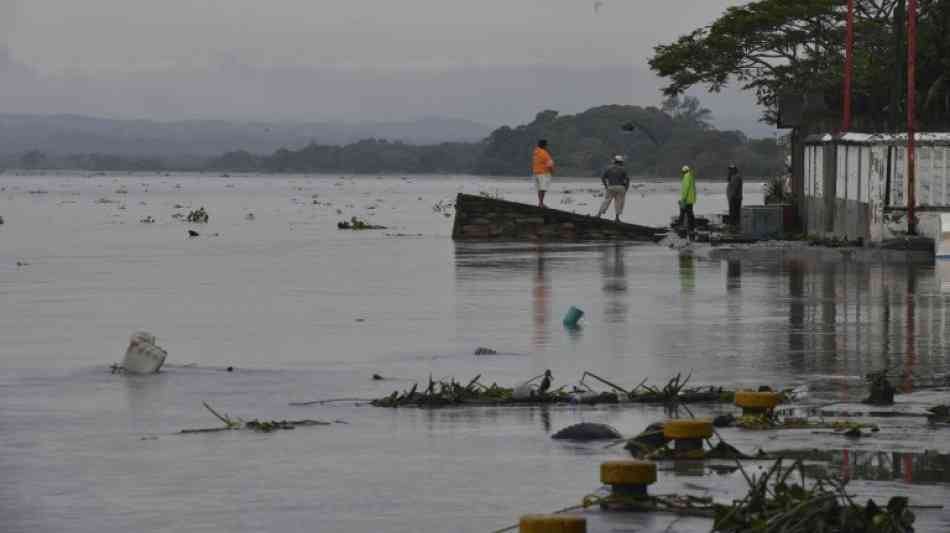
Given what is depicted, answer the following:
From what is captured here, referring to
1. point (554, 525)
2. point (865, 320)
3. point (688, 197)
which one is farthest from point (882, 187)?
point (554, 525)

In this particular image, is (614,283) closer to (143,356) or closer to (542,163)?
(143,356)

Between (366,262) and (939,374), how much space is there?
2100cm

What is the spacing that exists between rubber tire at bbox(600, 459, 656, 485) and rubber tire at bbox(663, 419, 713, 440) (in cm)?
168

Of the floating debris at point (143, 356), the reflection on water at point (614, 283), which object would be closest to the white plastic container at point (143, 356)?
the floating debris at point (143, 356)

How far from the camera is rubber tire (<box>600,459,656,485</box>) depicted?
8828 millimetres

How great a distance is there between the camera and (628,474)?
348 inches

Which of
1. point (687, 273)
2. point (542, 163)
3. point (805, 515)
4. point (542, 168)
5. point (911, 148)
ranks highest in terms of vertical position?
point (911, 148)

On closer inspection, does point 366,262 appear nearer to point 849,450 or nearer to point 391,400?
point 391,400

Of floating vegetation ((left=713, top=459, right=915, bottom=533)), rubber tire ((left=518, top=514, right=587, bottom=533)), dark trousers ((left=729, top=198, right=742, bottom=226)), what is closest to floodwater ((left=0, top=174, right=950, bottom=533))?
floating vegetation ((left=713, top=459, right=915, bottom=533))

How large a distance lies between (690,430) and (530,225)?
1383 inches

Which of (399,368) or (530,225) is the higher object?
(530,225)

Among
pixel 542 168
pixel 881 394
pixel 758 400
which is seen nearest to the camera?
pixel 758 400

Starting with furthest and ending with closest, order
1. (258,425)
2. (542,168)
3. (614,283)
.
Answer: (542,168)
(614,283)
(258,425)

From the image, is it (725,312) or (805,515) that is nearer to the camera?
(805,515)
